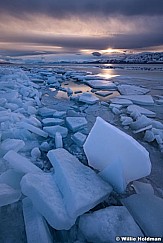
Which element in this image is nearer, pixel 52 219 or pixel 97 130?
pixel 52 219

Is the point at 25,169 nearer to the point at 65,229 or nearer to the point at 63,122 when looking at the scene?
A: the point at 65,229

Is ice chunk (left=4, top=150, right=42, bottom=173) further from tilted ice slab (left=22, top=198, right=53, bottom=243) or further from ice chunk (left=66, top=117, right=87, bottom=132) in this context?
ice chunk (left=66, top=117, right=87, bottom=132)

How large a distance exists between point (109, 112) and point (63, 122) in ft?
4.45

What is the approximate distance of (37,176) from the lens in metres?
1.36

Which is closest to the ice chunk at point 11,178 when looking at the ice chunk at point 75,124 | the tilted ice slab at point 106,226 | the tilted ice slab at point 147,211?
the tilted ice slab at point 106,226

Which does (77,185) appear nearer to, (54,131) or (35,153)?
(35,153)

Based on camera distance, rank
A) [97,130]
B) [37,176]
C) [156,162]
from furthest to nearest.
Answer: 1. [156,162]
2. [97,130]
3. [37,176]

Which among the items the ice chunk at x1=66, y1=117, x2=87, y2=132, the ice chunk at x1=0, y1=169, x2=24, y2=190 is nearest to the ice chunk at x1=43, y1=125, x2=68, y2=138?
the ice chunk at x1=66, y1=117, x2=87, y2=132

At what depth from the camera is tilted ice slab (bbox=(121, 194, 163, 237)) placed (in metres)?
1.18

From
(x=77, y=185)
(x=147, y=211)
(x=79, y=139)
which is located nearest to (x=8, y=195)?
(x=77, y=185)

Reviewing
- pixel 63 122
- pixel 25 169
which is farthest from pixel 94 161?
pixel 63 122

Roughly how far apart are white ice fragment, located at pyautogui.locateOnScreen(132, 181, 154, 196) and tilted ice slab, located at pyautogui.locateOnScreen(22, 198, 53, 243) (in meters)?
0.78

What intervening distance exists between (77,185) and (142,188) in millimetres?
593

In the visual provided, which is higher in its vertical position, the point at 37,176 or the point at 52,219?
the point at 37,176
